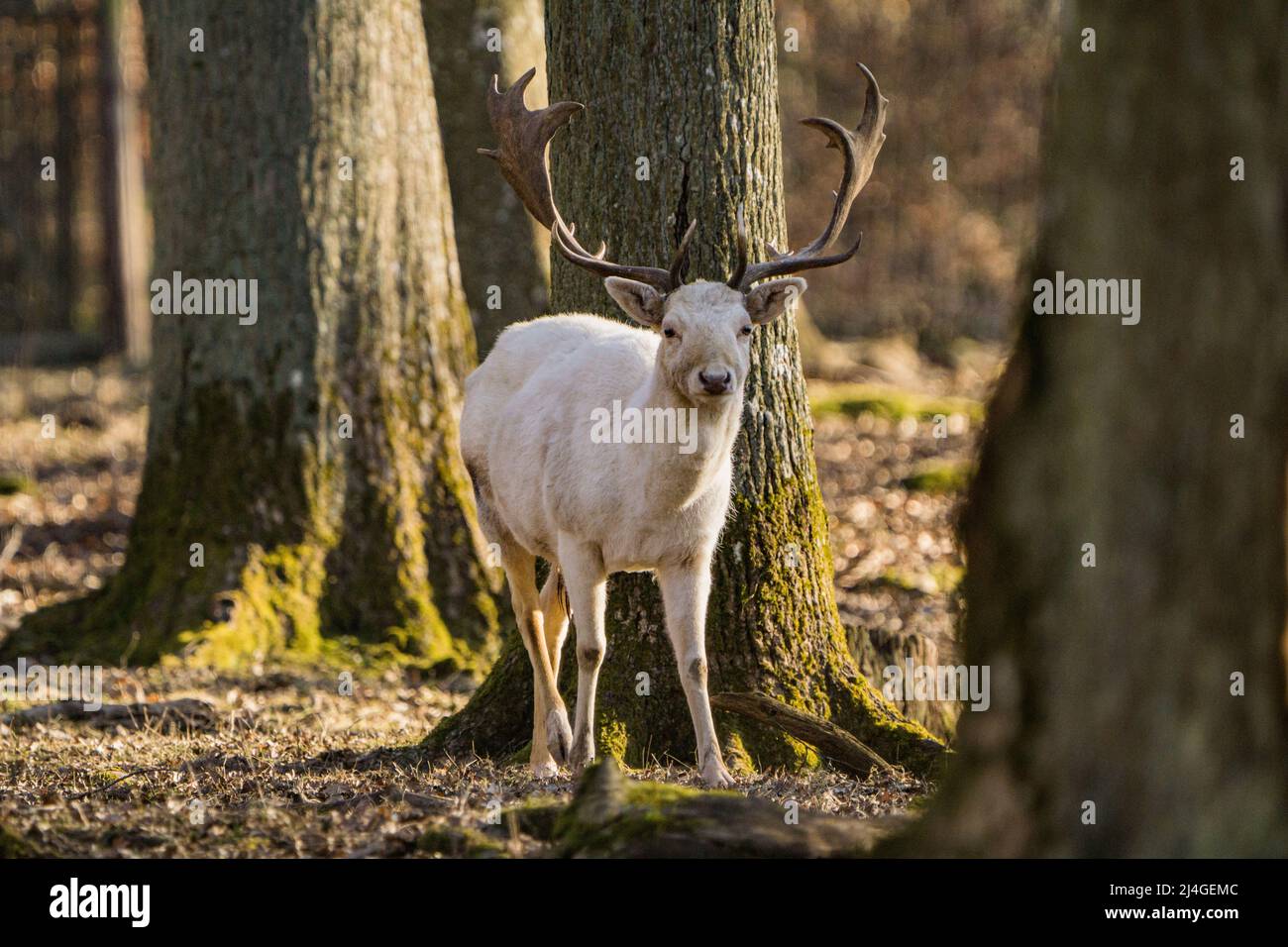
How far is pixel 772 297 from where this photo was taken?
5.99m

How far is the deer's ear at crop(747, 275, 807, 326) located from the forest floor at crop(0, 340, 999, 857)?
1027 millimetres

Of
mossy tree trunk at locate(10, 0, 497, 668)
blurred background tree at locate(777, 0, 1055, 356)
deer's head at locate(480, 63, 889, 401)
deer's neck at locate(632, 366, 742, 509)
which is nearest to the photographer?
deer's head at locate(480, 63, 889, 401)

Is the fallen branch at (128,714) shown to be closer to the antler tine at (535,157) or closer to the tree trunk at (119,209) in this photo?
the antler tine at (535,157)

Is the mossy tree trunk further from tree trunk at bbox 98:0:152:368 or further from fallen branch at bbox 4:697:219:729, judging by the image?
tree trunk at bbox 98:0:152:368

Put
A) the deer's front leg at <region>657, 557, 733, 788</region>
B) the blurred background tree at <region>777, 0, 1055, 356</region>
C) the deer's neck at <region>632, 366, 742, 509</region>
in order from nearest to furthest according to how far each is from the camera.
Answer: the deer's neck at <region>632, 366, 742, 509</region>, the deer's front leg at <region>657, 557, 733, 788</region>, the blurred background tree at <region>777, 0, 1055, 356</region>

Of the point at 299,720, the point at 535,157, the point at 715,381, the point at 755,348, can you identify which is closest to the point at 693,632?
the point at 715,381

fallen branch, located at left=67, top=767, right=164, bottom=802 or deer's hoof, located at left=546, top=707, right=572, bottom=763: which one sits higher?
deer's hoof, located at left=546, top=707, right=572, bottom=763

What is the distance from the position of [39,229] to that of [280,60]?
499 inches

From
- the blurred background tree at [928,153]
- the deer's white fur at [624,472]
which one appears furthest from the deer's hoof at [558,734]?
the blurred background tree at [928,153]

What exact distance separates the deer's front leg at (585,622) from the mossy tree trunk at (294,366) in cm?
270

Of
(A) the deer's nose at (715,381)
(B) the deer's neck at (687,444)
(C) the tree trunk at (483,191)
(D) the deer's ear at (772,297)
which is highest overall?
(C) the tree trunk at (483,191)

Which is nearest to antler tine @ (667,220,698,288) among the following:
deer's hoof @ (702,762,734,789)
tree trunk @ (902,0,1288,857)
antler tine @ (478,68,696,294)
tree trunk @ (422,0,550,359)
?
antler tine @ (478,68,696,294)

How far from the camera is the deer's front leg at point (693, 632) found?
19.7ft

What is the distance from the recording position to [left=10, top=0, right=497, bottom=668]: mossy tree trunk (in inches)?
341
